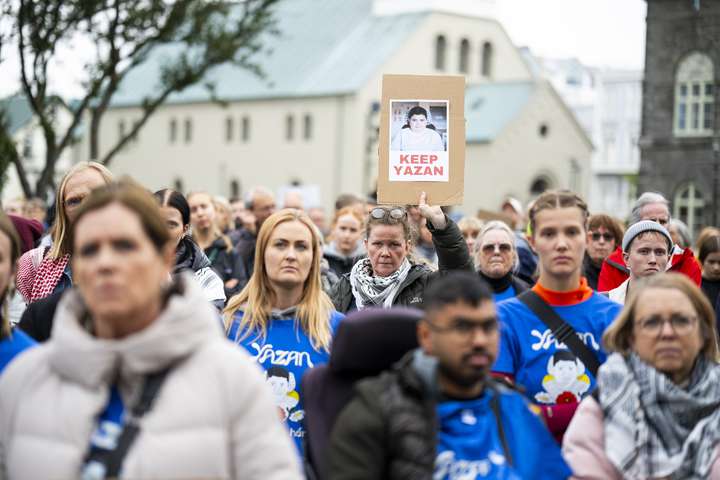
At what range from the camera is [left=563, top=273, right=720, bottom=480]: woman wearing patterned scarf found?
16.6ft

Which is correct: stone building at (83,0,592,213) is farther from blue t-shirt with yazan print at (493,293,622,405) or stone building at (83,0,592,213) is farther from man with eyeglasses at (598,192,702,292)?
blue t-shirt with yazan print at (493,293,622,405)

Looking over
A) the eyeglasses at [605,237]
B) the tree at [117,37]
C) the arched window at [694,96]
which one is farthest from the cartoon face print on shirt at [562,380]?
the arched window at [694,96]

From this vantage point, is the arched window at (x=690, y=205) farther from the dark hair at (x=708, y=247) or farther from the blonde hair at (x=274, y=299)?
the blonde hair at (x=274, y=299)

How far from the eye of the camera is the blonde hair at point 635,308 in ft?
17.5

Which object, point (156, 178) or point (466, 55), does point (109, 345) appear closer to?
point (466, 55)

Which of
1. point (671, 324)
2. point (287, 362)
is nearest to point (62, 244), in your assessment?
point (287, 362)

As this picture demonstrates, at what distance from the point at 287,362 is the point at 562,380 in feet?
4.73

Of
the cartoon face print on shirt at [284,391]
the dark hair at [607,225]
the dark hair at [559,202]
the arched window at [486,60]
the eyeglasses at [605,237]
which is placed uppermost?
the arched window at [486,60]

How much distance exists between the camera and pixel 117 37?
2370 centimetres

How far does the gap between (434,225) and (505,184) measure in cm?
6642

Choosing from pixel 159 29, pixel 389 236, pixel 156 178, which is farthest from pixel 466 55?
pixel 389 236

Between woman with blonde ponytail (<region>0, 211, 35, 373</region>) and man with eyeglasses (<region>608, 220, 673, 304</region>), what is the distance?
4.15 metres

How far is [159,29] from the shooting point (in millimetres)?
24094

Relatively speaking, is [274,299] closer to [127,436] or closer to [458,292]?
[458,292]
